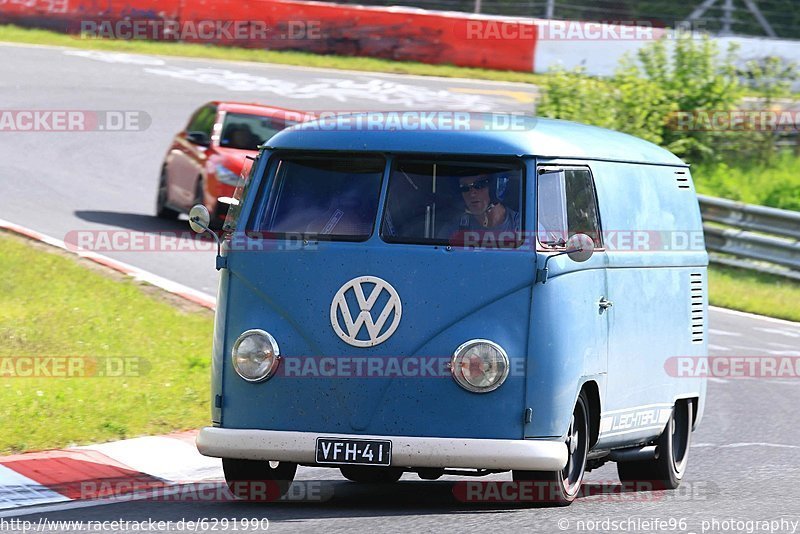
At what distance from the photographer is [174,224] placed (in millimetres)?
20453

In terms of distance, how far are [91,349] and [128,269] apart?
367 centimetres

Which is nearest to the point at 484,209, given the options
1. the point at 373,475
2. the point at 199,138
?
the point at 373,475

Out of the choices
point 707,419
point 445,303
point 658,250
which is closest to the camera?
point 445,303

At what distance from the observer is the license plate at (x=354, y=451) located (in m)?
8.24

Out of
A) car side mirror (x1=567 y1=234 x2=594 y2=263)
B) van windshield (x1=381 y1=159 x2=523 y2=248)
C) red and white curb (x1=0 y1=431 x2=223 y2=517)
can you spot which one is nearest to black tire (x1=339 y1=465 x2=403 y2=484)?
red and white curb (x1=0 y1=431 x2=223 y2=517)

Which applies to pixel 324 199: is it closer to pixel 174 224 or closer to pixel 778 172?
pixel 174 224

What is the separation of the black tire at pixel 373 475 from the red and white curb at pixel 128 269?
17.8ft

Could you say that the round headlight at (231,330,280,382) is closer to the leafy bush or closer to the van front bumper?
the van front bumper

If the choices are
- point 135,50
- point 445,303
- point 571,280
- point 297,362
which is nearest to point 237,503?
point 297,362

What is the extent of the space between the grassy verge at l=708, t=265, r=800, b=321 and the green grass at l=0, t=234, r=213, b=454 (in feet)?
26.4

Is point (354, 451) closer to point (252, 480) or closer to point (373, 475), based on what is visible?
point (252, 480)

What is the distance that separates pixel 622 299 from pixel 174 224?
11966 mm

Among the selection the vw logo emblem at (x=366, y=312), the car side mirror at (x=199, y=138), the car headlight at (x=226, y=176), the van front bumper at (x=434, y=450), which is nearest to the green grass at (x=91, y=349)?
the van front bumper at (x=434, y=450)

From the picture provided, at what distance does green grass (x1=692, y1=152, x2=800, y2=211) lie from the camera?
989 inches
